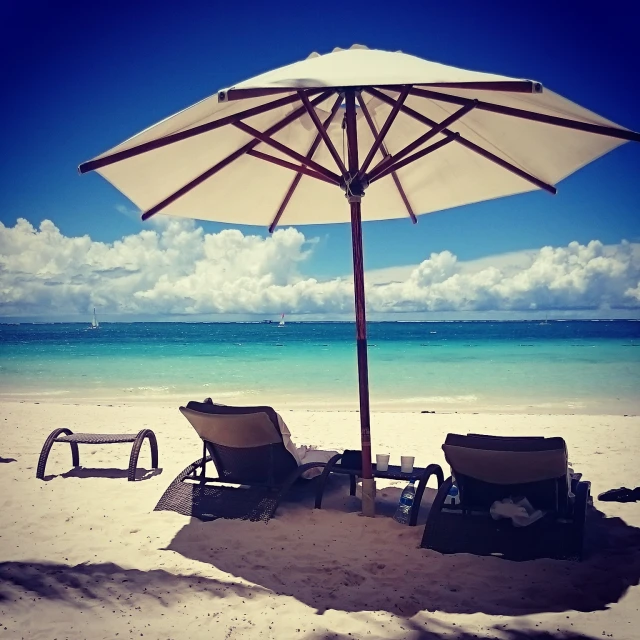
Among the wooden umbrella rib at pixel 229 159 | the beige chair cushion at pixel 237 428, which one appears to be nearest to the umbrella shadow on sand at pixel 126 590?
the beige chair cushion at pixel 237 428

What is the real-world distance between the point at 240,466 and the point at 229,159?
223 cm

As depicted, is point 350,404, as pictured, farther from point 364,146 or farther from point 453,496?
point 453,496

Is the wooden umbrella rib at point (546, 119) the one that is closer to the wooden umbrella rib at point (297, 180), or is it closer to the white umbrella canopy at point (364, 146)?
the white umbrella canopy at point (364, 146)

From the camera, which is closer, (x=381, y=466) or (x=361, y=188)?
(x=361, y=188)

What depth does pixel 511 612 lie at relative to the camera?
9.05 feet

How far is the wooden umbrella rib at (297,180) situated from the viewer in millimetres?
4102

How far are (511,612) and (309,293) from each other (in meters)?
82.8

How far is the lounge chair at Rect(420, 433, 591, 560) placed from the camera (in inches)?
125

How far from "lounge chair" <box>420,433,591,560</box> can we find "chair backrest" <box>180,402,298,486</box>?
119 cm

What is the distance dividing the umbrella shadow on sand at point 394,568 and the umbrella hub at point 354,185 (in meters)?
2.21

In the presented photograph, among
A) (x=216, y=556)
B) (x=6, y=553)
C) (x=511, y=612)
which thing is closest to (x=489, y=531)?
(x=511, y=612)

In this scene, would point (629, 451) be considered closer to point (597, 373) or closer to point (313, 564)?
point (313, 564)

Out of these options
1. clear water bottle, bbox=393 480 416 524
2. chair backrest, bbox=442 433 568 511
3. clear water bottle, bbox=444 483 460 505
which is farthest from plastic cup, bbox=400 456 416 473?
chair backrest, bbox=442 433 568 511

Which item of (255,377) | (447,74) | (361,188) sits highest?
(447,74)
